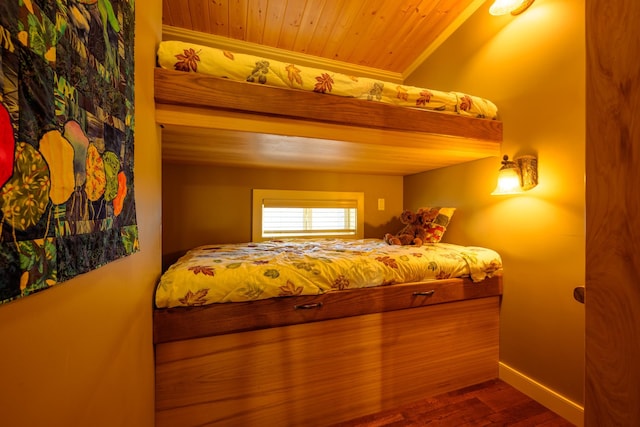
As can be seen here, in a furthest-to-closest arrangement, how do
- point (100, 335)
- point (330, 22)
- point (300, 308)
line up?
point (330, 22), point (300, 308), point (100, 335)

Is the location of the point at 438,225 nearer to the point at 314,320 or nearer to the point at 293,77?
the point at 314,320

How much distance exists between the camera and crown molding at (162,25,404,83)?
1.91 meters

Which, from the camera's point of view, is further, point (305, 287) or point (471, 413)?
point (471, 413)

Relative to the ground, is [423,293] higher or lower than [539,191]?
lower

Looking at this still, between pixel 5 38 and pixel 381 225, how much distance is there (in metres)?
2.40

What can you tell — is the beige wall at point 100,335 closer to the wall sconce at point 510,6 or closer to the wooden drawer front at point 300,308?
the wooden drawer front at point 300,308

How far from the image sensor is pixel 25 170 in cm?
31

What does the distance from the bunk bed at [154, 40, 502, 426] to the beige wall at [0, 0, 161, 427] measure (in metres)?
0.14

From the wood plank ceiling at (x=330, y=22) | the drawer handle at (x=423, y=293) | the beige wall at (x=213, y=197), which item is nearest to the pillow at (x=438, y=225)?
the drawer handle at (x=423, y=293)

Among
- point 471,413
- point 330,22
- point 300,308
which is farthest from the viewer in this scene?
point 330,22

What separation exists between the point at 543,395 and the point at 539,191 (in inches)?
41.9

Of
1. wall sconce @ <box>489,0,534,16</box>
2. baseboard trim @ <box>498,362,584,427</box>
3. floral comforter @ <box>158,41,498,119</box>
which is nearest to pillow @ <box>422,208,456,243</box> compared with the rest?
floral comforter @ <box>158,41,498,119</box>

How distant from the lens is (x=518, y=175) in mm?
1260

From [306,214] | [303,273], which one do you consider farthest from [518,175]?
[306,214]
